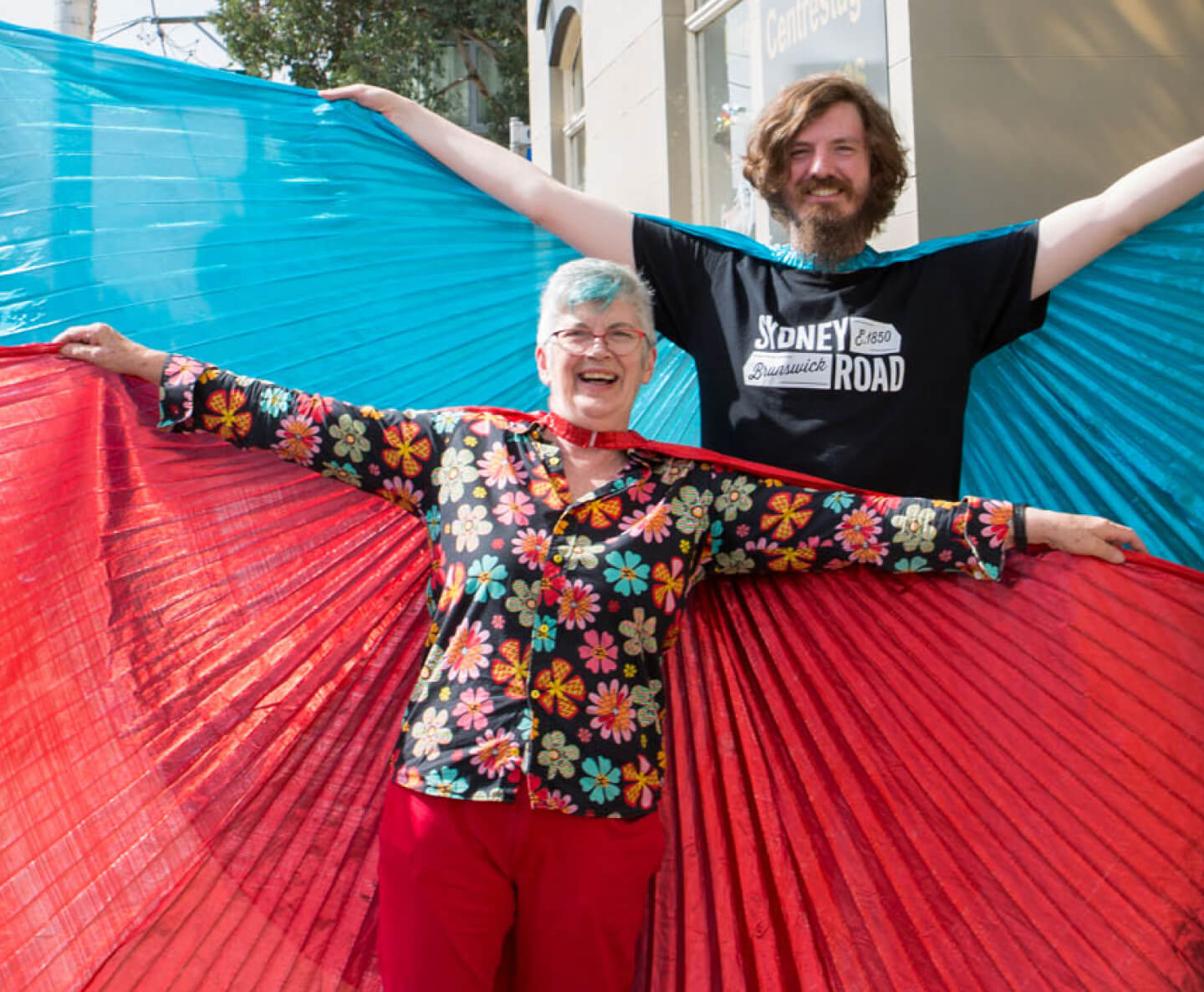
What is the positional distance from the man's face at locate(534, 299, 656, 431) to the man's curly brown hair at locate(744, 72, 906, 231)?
773 mm

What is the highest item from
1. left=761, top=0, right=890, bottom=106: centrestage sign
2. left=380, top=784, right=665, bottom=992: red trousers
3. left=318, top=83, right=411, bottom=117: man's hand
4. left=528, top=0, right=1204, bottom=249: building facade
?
left=761, top=0, right=890, bottom=106: centrestage sign

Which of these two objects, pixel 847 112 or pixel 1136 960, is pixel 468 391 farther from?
pixel 1136 960

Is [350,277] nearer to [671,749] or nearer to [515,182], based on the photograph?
[515,182]

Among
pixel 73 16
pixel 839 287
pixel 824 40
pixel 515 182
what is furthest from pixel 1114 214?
pixel 73 16

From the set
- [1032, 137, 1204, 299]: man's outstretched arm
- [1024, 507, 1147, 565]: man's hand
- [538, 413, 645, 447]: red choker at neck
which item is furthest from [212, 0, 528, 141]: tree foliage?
[1024, 507, 1147, 565]: man's hand

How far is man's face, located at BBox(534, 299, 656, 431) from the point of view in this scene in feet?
6.26

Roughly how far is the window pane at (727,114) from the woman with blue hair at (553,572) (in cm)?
340

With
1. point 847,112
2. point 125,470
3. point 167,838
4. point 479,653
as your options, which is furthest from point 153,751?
point 847,112

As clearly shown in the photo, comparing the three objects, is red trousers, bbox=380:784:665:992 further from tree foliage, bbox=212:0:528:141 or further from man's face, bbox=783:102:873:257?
tree foliage, bbox=212:0:528:141

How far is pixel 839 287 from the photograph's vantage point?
238cm

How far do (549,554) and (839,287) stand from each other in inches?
39.5

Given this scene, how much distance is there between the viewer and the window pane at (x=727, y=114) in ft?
16.9

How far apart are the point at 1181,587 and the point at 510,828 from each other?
1.21 meters

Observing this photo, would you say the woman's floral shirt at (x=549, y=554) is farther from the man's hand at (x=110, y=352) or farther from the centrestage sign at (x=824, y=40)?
the centrestage sign at (x=824, y=40)
